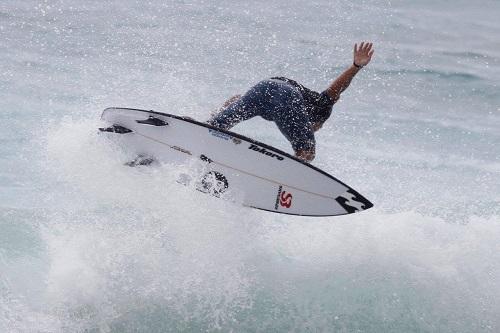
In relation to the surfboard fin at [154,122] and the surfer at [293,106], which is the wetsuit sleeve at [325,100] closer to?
the surfer at [293,106]

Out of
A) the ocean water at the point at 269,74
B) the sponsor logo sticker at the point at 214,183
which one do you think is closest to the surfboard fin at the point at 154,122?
the sponsor logo sticker at the point at 214,183

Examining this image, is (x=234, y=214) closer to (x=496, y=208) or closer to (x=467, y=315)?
(x=467, y=315)

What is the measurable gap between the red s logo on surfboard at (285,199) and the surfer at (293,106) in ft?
1.47

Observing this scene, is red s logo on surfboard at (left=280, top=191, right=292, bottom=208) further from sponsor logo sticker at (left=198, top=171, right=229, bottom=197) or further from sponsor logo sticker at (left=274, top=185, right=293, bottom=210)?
sponsor logo sticker at (left=198, top=171, right=229, bottom=197)

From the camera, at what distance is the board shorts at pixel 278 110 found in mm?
6926

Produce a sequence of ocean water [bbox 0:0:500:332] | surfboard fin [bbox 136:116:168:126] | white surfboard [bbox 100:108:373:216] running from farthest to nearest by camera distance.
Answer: ocean water [bbox 0:0:500:332] < surfboard fin [bbox 136:116:168:126] < white surfboard [bbox 100:108:373:216]

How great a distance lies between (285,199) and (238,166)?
2.14 ft

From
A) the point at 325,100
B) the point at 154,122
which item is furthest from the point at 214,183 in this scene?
the point at 325,100

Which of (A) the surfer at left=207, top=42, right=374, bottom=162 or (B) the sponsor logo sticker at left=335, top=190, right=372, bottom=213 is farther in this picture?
(A) the surfer at left=207, top=42, right=374, bottom=162

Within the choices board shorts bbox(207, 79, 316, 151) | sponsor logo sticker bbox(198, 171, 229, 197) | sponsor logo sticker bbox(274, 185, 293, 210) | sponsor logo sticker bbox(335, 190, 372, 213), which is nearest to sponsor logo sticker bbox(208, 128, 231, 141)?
board shorts bbox(207, 79, 316, 151)

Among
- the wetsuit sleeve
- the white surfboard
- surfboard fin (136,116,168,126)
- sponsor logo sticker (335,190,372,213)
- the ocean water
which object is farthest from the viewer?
the ocean water

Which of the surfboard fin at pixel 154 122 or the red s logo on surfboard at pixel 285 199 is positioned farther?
the surfboard fin at pixel 154 122

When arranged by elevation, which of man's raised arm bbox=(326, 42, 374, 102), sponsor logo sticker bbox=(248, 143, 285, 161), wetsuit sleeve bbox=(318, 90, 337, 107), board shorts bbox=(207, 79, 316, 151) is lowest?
sponsor logo sticker bbox=(248, 143, 285, 161)

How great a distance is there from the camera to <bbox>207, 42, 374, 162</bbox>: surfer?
6.93m
